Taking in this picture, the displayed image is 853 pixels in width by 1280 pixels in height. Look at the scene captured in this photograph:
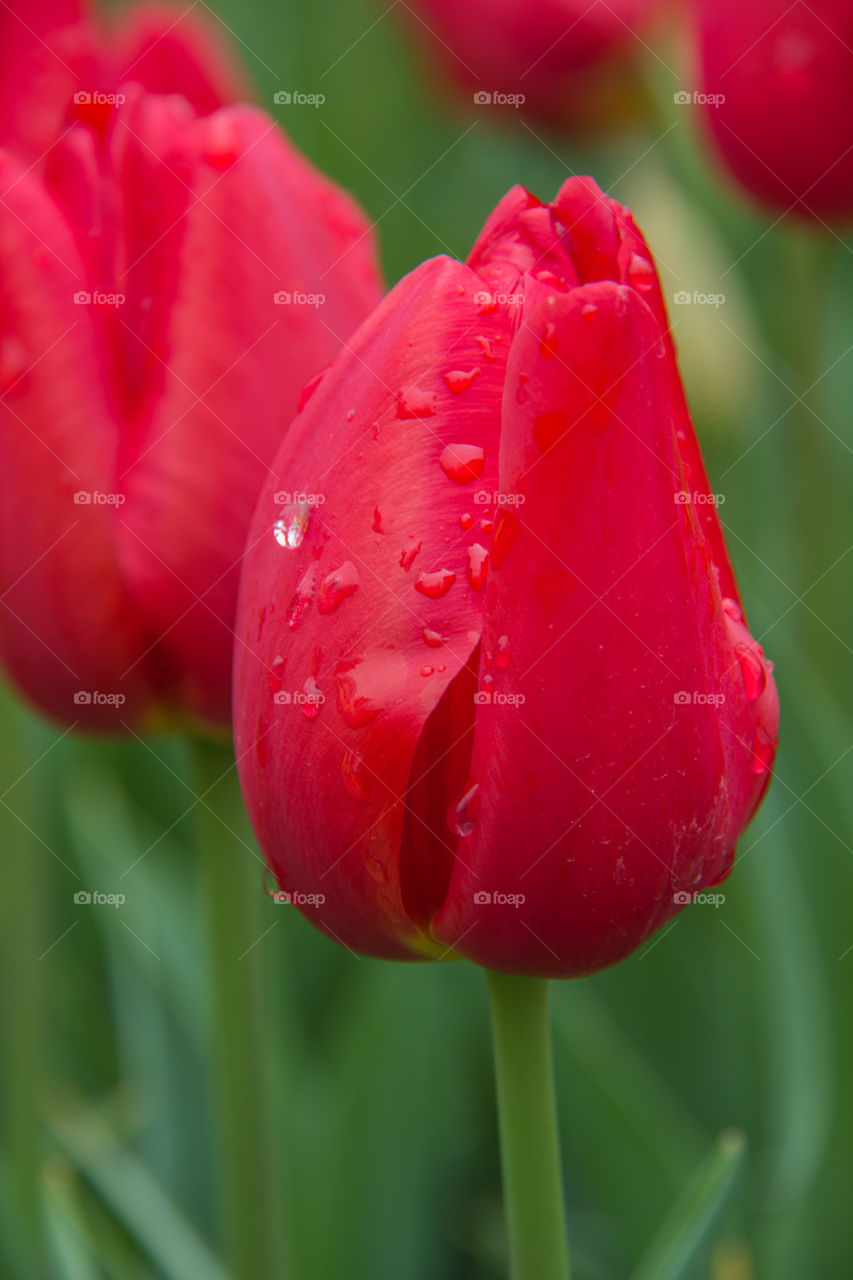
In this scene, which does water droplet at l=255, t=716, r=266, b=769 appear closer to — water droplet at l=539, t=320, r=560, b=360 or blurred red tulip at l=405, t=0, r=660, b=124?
water droplet at l=539, t=320, r=560, b=360

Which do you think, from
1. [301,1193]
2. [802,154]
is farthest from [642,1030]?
[802,154]

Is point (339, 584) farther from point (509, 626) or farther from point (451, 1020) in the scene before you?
point (451, 1020)

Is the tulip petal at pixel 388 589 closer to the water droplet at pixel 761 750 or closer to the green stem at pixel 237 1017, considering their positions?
the water droplet at pixel 761 750

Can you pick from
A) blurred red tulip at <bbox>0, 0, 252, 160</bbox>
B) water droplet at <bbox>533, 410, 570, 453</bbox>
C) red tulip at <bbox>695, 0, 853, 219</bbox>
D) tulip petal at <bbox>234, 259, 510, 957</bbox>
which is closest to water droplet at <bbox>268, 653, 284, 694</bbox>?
tulip petal at <bbox>234, 259, 510, 957</bbox>

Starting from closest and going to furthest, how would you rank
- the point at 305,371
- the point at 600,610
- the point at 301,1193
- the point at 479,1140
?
the point at 600,610, the point at 305,371, the point at 301,1193, the point at 479,1140

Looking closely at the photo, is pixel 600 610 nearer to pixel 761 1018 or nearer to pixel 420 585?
pixel 420 585

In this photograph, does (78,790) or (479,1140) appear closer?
(479,1140)

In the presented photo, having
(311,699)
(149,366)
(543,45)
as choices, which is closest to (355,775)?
(311,699)
